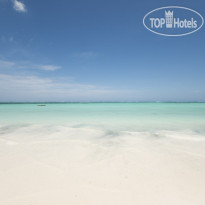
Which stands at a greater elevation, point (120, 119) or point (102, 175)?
point (102, 175)

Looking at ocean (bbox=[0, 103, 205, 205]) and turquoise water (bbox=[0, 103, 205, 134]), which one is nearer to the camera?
ocean (bbox=[0, 103, 205, 205])

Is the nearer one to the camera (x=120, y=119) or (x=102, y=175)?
(x=102, y=175)

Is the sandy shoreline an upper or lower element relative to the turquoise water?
upper

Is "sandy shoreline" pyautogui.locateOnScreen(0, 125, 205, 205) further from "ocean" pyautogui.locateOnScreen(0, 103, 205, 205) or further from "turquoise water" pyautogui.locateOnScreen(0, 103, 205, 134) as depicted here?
→ "turquoise water" pyautogui.locateOnScreen(0, 103, 205, 134)

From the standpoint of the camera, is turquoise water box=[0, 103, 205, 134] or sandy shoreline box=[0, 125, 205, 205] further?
turquoise water box=[0, 103, 205, 134]

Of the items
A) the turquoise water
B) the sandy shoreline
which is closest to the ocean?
the sandy shoreline

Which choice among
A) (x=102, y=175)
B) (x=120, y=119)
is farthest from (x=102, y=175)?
(x=120, y=119)

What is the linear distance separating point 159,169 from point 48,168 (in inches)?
78.9

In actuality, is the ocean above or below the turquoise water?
above

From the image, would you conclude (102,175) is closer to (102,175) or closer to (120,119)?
(102,175)

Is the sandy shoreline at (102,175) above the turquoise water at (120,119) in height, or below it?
above

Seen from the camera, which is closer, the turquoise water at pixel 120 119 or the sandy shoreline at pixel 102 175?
the sandy shoreline at pixel 102 175

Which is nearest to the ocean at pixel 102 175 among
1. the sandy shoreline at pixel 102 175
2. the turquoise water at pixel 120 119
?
the sandy shoreline at pixel 102 175

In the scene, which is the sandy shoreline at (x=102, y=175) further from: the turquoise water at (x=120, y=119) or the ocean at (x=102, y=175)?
the turquoise water at (x=120, y=119)
